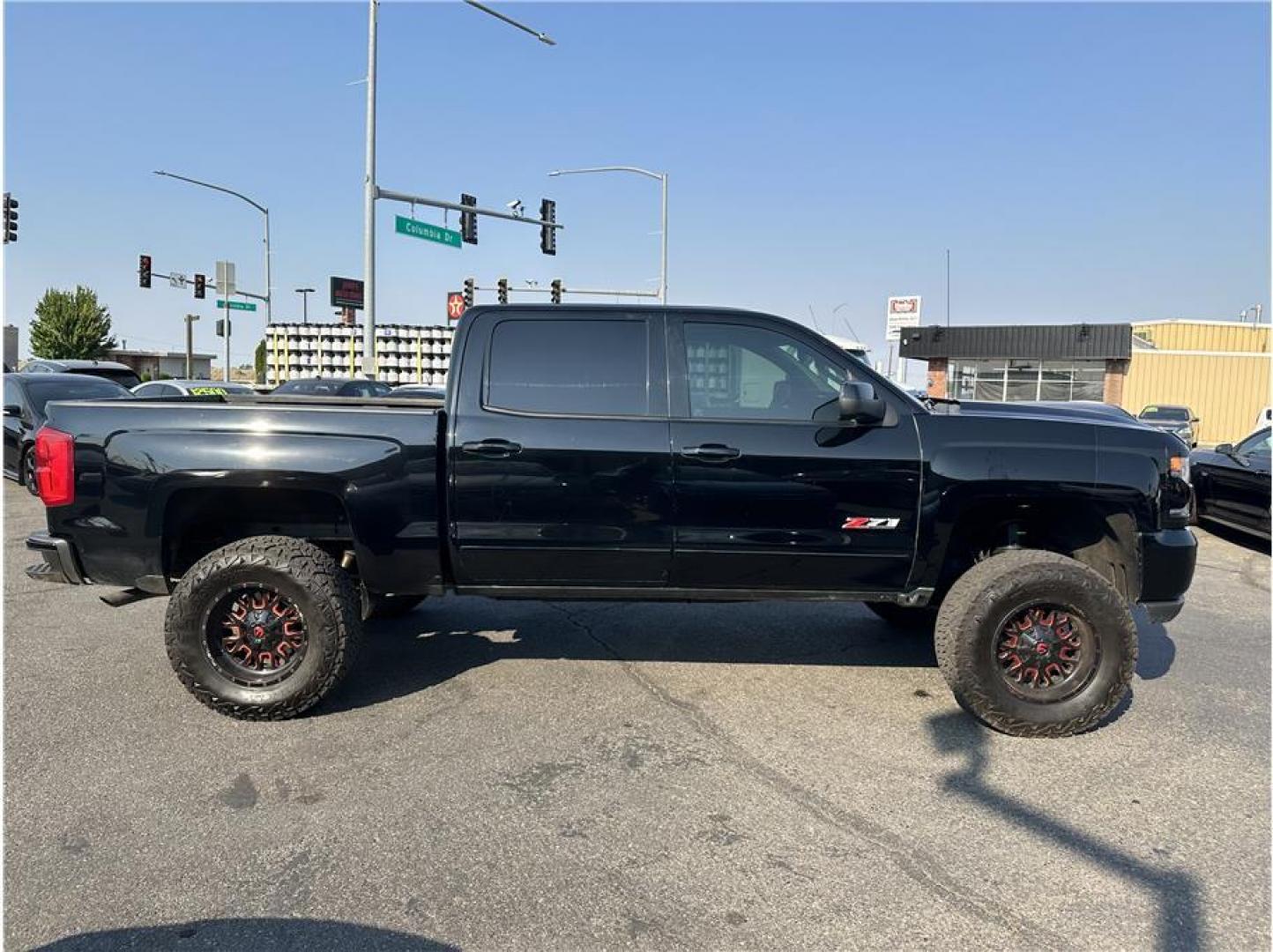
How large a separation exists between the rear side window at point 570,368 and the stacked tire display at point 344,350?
29.0 metres

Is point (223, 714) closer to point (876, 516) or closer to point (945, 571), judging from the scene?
point (876, 516)

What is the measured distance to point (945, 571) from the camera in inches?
176

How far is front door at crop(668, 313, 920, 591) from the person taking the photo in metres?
4.10

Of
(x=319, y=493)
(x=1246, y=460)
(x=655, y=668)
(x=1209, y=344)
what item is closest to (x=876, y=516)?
(x=655, y=668)

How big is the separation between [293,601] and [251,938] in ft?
5.97

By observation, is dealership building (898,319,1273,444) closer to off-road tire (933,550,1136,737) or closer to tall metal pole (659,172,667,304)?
tall metal pole (659,172,667,304)

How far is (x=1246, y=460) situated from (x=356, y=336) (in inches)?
1200

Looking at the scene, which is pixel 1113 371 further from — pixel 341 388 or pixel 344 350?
pixel 344 350

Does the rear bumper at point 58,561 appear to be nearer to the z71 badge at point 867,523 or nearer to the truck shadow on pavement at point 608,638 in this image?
the truck shadow on pavement at point 608,638

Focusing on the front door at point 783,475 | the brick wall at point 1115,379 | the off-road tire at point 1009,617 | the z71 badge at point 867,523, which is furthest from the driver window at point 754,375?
the brick wall at point 1115,379

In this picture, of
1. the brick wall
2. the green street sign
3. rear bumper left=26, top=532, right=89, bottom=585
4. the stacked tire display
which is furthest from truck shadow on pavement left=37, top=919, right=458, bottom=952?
the brick wall

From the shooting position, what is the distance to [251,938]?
2521mm

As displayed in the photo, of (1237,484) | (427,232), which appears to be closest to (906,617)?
(1237,484)

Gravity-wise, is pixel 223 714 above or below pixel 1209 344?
below
